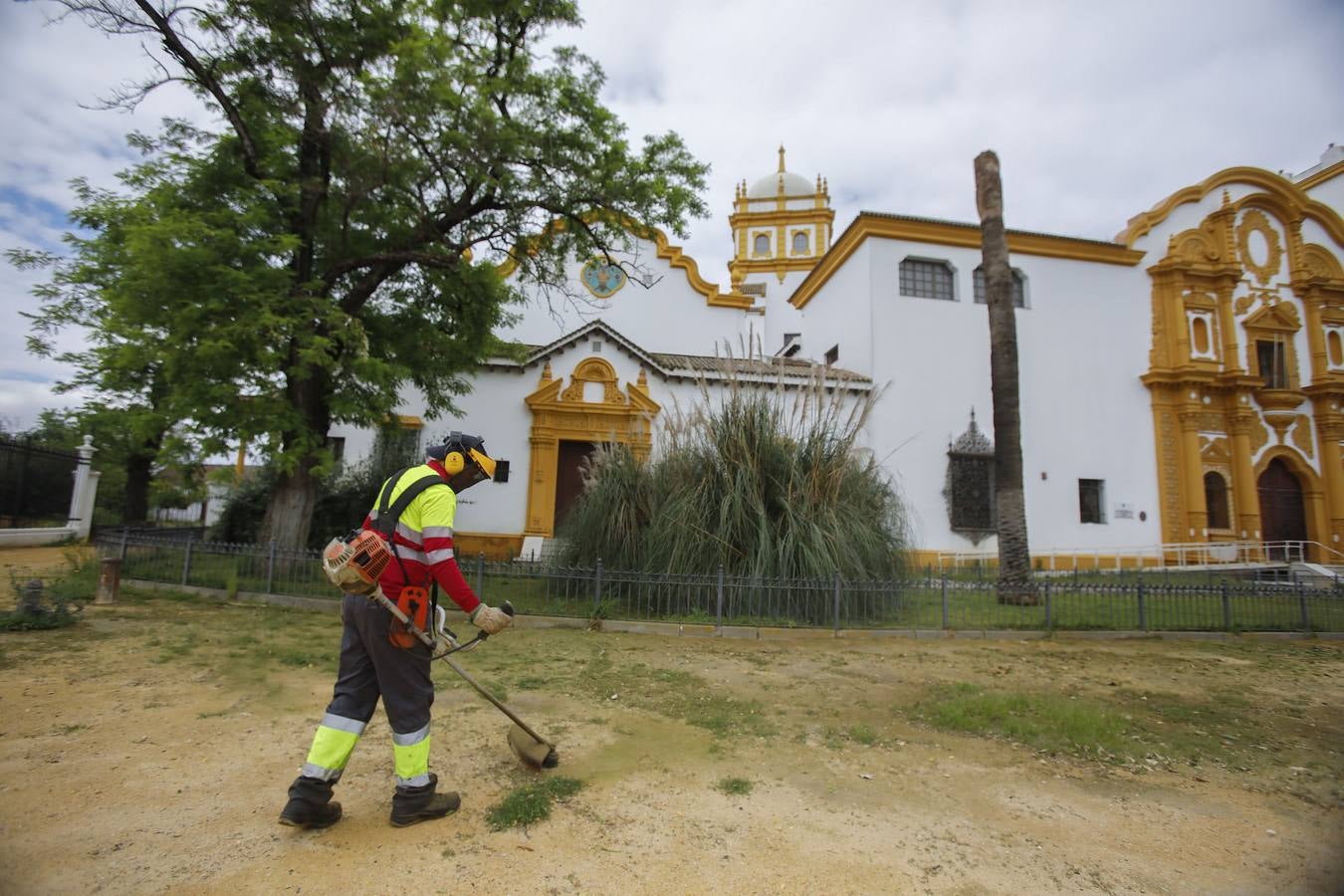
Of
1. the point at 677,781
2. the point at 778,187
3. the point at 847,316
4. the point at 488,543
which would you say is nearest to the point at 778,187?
the point at 778,187

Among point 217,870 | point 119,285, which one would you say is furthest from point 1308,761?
point 119,285

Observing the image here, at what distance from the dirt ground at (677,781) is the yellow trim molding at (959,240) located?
526 inches

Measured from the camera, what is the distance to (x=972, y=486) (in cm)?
1628

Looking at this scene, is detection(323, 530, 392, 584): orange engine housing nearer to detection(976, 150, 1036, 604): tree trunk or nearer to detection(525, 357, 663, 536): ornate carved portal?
detection(976, 150, 1036, 604): tree trunk

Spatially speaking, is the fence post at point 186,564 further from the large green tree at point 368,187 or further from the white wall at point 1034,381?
the white wall at point 1034,381

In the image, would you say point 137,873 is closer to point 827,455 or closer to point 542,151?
point 827,455

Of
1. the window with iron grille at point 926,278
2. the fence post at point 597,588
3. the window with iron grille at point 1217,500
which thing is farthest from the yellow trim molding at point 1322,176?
the fence post at point 597,588

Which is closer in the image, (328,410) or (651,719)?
(651,719)

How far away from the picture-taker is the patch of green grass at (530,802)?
2.93 m

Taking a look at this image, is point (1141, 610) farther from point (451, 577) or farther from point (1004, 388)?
point (451, 577)

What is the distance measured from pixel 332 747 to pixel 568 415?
12.9m

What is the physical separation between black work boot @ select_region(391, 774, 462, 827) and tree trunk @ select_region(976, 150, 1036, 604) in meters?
8.60

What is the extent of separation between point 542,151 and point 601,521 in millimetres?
6085

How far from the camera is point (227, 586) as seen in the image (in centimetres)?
832
